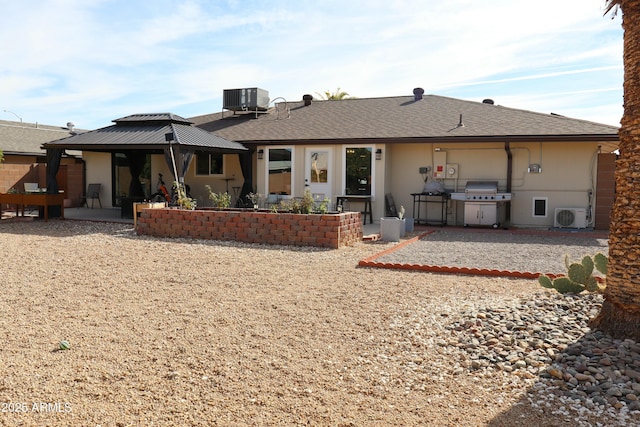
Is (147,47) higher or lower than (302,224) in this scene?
higher

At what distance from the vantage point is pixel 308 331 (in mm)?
4477

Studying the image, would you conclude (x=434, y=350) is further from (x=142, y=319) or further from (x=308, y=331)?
(x=142, y=319)

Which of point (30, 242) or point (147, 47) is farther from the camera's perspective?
point (147, 47)

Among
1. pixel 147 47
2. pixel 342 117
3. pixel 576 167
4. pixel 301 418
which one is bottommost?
pixel 301 418

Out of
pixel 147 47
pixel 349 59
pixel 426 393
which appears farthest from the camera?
pixel 349 59

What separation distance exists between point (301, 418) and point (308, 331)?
1561 millimetres

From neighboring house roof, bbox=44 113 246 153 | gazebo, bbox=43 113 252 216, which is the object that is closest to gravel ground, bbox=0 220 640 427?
gazebo, bbox=43 113 252 216

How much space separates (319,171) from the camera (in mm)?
14781

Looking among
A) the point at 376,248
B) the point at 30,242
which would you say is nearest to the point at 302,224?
the point at 376,248

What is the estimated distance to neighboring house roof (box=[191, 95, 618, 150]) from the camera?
41.6 feet

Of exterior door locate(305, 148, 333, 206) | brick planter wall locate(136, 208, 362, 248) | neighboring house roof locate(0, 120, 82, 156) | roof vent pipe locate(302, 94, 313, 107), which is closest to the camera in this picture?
brick planter wall locate(136, 208, 362, 248)

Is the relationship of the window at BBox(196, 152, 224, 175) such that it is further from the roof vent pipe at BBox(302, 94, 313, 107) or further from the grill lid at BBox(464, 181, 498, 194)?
the grill lid at BBox(464, 181, 498, 194)

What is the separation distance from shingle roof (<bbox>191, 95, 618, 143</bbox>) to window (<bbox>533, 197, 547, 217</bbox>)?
175 centimetres

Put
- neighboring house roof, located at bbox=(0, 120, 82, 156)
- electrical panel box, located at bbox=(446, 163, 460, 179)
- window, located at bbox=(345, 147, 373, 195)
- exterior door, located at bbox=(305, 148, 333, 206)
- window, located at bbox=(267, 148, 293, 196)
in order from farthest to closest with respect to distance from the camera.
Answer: neighboring house roof, located at bbox=(0, 120, 82, 156), window, located at bbox=(267, 148, 293, 196), exterior door, located at bbox=(305, 148, 333, 206), window, located at bbox=(345, 147, 373, 195), electrical panel box, located at bbox=(446, 163, 460, 179)
